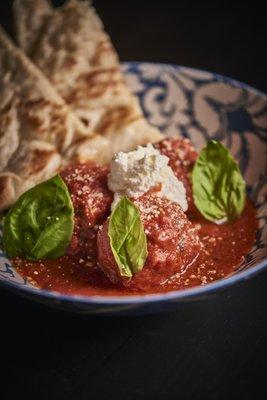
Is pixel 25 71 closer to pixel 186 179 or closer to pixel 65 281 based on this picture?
pixel 186 179

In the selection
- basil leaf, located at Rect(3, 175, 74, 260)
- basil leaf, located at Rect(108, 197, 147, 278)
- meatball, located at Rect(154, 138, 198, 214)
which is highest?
basil leaf, located at Rect(3, 175, 74, 260)

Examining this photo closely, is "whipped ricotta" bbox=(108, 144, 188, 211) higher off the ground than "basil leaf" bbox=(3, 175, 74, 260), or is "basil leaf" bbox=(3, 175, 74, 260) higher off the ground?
"basil leaf" bbox=(3, 175, 74, 260)

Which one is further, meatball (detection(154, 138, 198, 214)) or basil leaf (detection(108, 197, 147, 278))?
meatball (detection(154, 138, 198, 214))

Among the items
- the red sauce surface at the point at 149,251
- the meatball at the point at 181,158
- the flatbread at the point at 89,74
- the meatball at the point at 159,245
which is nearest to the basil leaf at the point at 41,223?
the red sauce surface at the point at 149,251

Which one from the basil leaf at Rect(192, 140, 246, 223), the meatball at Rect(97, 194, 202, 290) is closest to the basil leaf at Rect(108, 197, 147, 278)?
the meatball at Rect(97, 194, 202, 290)

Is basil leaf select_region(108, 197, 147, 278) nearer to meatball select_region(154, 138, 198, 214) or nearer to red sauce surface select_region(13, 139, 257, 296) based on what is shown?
red sauce surface select_region(13, 139, 257, 296)

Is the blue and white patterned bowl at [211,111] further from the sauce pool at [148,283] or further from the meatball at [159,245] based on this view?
the meatball at [159,245]
